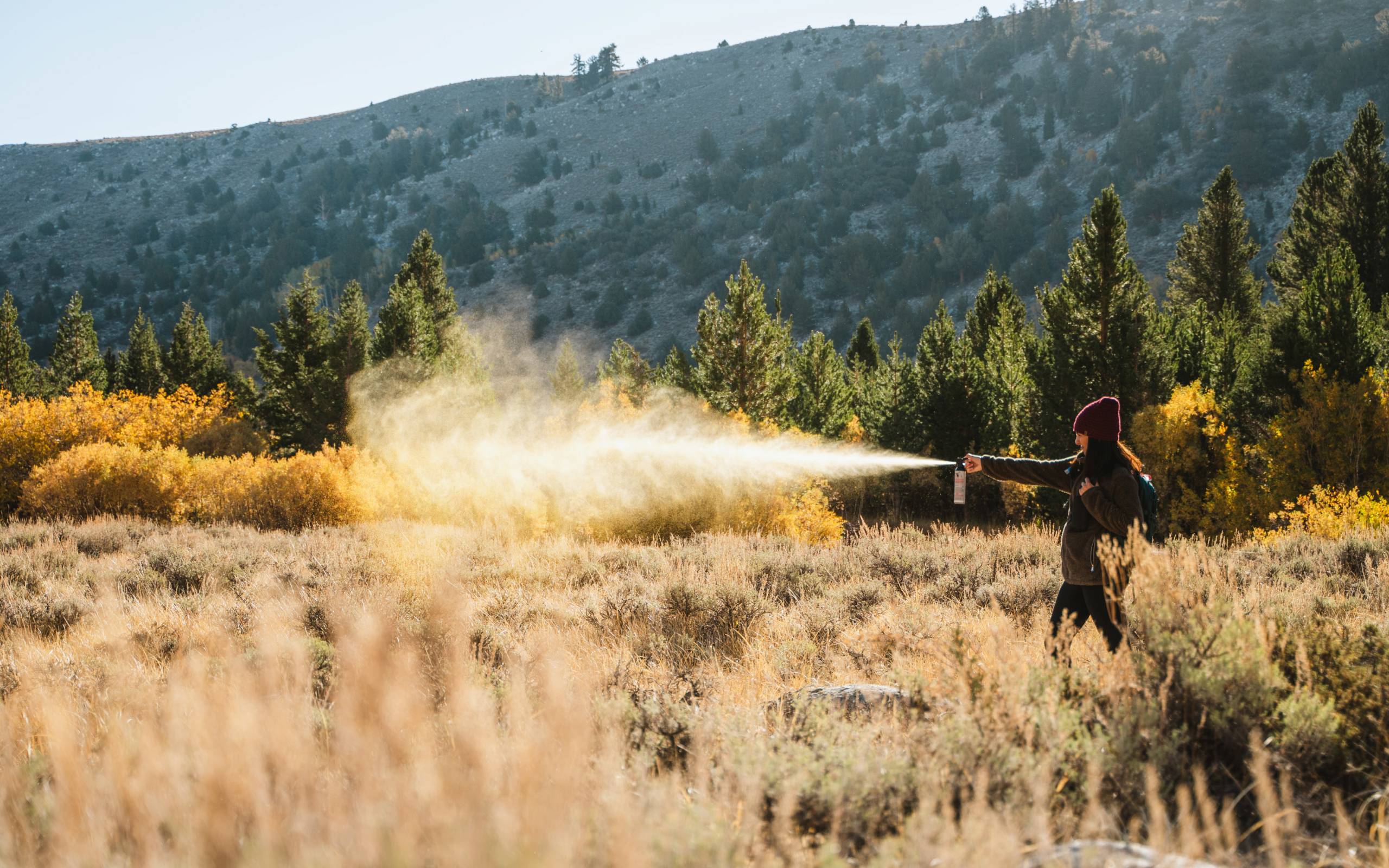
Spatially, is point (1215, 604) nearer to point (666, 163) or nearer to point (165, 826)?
point (165, 826)

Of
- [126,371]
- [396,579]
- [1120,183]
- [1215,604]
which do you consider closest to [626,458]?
[396,579]

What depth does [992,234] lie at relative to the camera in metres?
110

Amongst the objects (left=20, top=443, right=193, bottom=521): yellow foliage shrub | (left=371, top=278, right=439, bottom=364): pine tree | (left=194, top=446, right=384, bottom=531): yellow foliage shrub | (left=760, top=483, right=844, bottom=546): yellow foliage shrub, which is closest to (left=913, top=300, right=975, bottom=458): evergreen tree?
(left=760, top=483, right=844, bottom=546): yellow foliage shrub

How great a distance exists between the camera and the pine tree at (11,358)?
40.8 m

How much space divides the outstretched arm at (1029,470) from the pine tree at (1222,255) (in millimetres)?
36630

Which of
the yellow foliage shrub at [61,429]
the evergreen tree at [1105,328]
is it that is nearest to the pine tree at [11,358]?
the yellow foliage shrub at [61,429]

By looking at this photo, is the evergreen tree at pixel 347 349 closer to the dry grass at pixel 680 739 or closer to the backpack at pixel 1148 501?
the dry grass at pixel 680 739

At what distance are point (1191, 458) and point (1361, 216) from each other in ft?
57.9

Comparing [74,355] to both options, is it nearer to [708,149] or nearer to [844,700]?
[844,700]

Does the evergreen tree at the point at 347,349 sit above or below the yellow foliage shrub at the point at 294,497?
above

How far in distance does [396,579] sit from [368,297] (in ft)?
421

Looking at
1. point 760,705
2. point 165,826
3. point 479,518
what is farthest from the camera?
point 479,518

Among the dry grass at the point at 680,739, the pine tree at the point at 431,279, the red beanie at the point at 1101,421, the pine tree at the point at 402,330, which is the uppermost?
the pine tree at the point at 431,279

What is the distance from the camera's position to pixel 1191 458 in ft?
82.0
